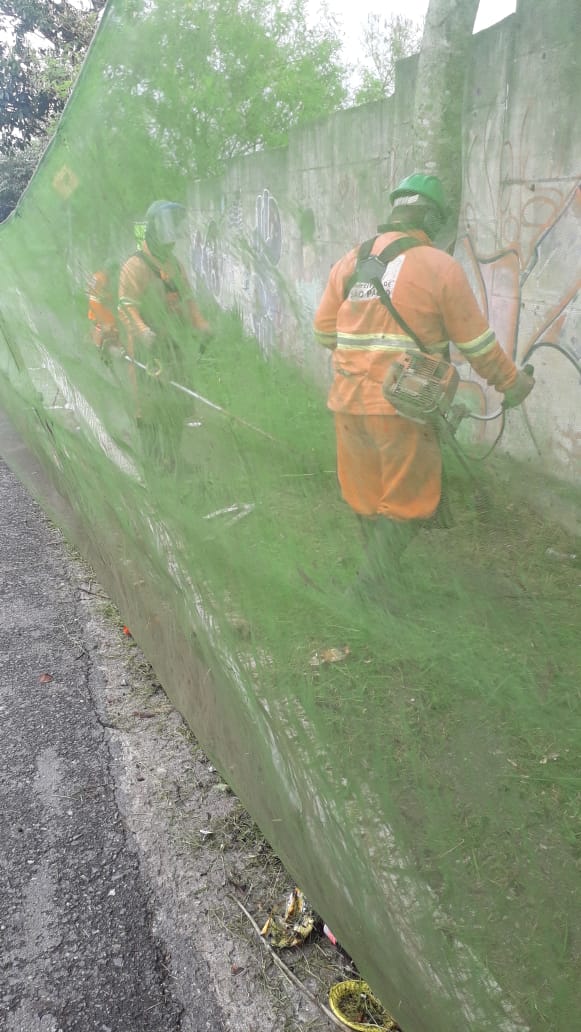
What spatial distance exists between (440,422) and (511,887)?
2.19ft

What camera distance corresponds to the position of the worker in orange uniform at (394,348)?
0.77 m

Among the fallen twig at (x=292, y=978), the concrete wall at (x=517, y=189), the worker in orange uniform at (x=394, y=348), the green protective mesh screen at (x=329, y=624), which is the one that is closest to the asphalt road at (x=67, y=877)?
the fallen twig at (x=292, y=978)

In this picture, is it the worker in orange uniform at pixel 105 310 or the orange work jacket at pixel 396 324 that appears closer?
the orange work jacket at pixel 396 324

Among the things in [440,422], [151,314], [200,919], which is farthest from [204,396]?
[200,919]

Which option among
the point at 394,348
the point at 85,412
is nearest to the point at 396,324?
the point at 394,348

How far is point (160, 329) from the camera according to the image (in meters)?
1.76

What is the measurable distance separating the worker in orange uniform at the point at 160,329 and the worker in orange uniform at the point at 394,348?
555 millimetres

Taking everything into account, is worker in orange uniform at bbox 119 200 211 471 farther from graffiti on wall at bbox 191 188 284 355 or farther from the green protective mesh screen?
graffiti on wall at bbox 191 188 284 355

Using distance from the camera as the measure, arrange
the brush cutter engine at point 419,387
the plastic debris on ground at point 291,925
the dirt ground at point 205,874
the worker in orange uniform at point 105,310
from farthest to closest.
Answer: the worker in orange uniform at point 105,310 → the plastic debris on ground at point 291,925 → the dirt ground at point 205,874 → the brush cutter engine at point 419,387

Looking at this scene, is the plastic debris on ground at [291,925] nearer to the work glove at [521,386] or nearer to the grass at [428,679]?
the grass at [428,679]

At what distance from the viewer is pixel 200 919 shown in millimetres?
2068

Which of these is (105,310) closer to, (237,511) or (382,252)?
(237,511)

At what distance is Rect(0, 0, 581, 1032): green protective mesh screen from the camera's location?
94 cm

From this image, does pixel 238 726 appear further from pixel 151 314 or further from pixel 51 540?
pixel 51 540
